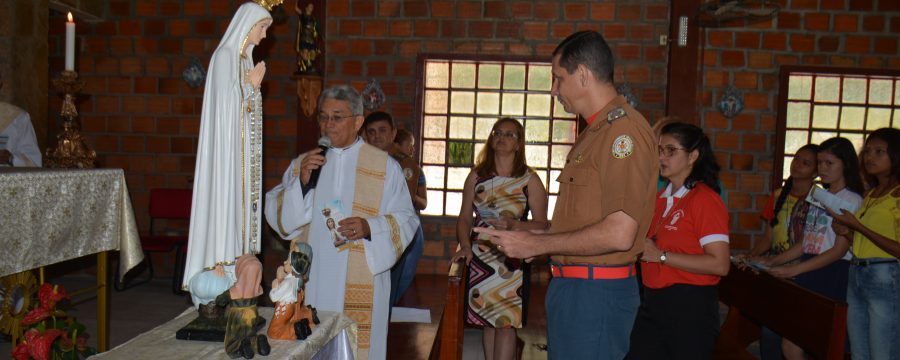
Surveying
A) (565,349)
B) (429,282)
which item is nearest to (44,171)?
(565,349)

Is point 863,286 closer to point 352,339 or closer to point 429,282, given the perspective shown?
point 352,339

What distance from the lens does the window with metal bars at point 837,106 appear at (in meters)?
6.57

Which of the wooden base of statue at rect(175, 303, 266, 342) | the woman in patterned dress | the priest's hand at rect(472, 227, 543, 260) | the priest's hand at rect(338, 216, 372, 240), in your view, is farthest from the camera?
the woman in patterned dress

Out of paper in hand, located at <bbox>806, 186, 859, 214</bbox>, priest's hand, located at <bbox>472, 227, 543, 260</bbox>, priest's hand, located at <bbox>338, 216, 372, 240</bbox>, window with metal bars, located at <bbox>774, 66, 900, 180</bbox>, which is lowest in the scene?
priest's hand, located at <bbox>338, 216, 372, 240</bbox>

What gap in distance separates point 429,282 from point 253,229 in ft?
15.5

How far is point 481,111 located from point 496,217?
126 inches

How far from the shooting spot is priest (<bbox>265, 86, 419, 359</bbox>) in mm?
2898

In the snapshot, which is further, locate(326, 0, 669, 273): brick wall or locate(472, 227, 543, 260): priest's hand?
locate(326, 0, 669, 273): brick wall

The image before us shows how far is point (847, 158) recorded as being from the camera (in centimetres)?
364

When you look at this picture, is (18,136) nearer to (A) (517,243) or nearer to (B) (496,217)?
(B) (496,217)

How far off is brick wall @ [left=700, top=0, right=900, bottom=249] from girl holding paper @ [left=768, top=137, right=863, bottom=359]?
2.79 meters

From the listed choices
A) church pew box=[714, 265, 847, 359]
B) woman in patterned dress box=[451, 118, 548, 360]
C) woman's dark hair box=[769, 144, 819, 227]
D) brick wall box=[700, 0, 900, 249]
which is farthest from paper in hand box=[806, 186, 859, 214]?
brick wall box=[700, 0, 900, 249]

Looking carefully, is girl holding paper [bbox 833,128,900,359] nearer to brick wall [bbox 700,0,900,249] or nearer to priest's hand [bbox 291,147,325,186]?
priest's hand [bbox 291,147,325,186]

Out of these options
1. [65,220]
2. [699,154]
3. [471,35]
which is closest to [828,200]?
[699,154]
